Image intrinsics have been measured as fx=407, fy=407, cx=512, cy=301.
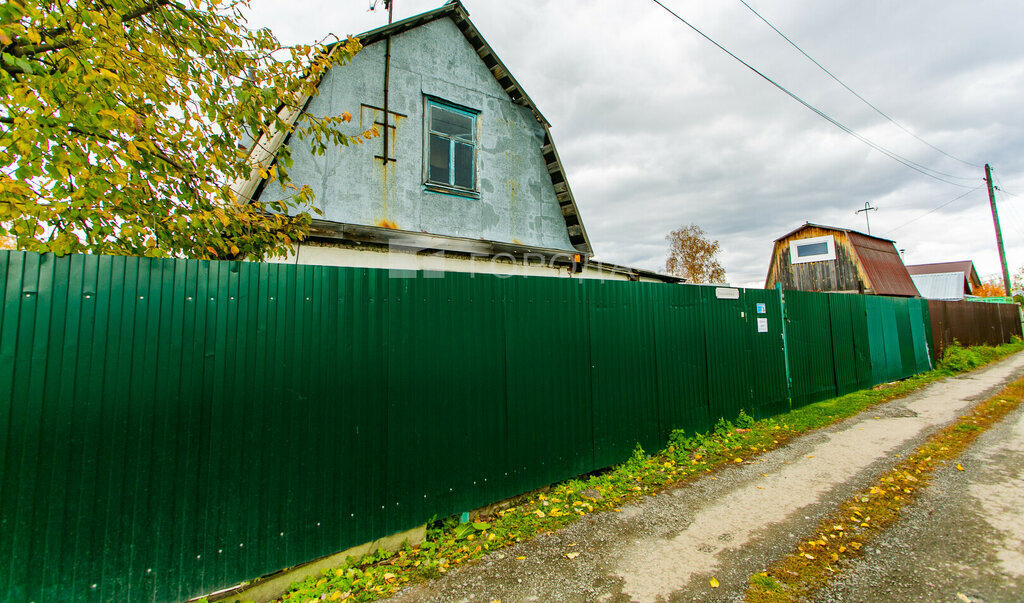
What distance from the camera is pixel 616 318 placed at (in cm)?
491

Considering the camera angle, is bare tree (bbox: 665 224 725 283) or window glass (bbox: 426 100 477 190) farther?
bare tree (bbox: 665 224 725 283)

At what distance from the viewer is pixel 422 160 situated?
7.16 metres

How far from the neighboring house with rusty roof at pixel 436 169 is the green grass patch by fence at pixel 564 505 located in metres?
4.01

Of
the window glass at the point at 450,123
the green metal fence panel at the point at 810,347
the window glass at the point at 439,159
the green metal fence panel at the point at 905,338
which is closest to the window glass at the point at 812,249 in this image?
the green metal fence panel at the point at 905,338

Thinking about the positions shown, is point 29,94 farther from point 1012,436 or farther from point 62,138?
point 1012,436

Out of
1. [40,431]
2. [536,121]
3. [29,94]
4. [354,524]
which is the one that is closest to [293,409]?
[354,524]

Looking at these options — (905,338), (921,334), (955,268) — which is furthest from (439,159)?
(955,268)

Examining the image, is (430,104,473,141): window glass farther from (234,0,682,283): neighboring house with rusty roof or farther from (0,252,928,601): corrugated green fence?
(0,252,928,601): corrugated green fence

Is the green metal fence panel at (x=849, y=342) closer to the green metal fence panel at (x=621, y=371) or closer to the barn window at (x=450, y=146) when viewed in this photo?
the green metal fence panel at (x=621, y=371)

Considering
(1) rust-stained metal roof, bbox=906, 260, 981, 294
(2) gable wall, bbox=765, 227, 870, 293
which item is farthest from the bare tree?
(1) rust-stained metal roof, bbox=906, 260, 981, 294

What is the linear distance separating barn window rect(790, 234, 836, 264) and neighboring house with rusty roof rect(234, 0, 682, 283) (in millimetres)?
18950

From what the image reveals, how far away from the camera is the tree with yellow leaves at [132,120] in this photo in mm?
2500

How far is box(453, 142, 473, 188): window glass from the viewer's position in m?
7.60

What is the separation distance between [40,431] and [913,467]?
763cm
